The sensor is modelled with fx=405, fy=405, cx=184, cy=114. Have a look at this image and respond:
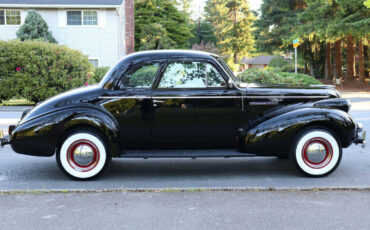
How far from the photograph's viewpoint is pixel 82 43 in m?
25.8

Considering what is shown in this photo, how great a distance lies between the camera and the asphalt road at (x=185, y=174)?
5.36 metres

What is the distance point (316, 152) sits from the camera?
5.64 m

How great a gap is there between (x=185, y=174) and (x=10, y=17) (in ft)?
77.3

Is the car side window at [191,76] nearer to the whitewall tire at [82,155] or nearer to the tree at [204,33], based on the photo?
the whitewall tire at [82,155]

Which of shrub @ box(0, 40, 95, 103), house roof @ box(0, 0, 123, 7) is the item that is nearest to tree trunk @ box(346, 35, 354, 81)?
house roof @ box(0, 0, 123, 7)

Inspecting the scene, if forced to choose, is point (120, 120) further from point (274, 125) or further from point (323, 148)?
point (323, 148)

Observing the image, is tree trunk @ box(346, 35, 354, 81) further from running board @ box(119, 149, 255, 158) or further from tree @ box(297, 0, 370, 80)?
running board @ box(119, 149, 255, 158)

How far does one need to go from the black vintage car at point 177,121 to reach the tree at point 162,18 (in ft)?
136

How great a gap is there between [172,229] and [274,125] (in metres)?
2.44

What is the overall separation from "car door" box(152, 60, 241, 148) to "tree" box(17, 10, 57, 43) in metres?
20.5

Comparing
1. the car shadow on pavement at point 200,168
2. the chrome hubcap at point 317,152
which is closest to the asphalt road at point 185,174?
the car shadow on pavement at point 200,168

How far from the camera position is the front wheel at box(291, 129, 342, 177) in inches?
222

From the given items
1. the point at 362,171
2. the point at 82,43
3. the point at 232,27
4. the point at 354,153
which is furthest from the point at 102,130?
the point at 232,27

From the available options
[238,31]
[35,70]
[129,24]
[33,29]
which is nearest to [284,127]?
[35,70]
